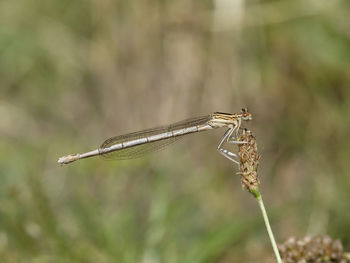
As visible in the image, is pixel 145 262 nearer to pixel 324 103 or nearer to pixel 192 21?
pixel 324 103

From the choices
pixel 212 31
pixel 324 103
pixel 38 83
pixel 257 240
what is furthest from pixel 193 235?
pixel 38 83

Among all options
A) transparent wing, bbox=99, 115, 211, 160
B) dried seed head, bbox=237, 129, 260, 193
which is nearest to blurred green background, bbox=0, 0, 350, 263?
transparent wing, bbox=99, 115, 211, 160

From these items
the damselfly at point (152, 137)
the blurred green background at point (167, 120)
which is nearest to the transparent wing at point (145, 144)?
the damselfly at point (152, 137)

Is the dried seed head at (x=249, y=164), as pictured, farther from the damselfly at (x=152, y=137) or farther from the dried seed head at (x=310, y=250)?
the damselfly at (x=152, y=137)

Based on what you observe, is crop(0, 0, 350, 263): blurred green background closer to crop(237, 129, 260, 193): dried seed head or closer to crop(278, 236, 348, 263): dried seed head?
crop(278, 236, 348, 263): dried seed head

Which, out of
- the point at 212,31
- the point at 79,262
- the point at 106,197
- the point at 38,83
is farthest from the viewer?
the point at 38,83

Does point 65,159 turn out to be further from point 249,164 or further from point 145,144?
point 249,164

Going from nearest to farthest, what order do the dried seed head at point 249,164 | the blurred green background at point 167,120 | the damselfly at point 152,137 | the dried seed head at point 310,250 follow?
the dried seed head at point 249,164
the dried seed head at point 310,250
the blurred green background at point 167,120
the damselfly at point 152,137
